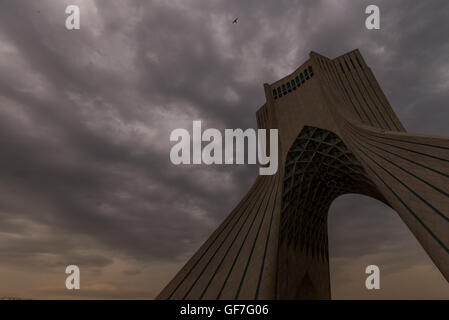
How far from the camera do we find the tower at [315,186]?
995 centimetres

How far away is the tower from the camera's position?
995cm

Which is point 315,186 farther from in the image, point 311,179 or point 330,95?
point 330,95

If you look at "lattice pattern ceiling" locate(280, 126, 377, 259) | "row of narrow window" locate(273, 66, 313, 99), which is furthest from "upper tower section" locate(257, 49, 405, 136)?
"lattice pattern ceiling" locate(280, 126, 377, 259)

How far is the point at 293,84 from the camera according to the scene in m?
19.8

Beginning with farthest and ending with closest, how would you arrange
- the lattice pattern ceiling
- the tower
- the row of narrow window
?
1. the row of narrow window
2. the lattice pattern ceiling
3. the tower

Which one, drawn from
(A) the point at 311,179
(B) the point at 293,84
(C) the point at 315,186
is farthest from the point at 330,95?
(C) the point at 315,186

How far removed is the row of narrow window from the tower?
3.1 inches

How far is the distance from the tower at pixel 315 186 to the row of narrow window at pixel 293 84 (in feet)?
0.26

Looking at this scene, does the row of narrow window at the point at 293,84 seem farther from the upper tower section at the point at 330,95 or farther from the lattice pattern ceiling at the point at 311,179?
the lattice pattern ceiling at the point at 311,179

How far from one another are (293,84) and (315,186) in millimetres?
8314

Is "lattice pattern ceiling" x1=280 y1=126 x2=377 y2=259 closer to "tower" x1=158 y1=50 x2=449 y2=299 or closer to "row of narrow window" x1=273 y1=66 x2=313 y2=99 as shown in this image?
"tower" x1=158 y1=50 x2=449 y2=299
